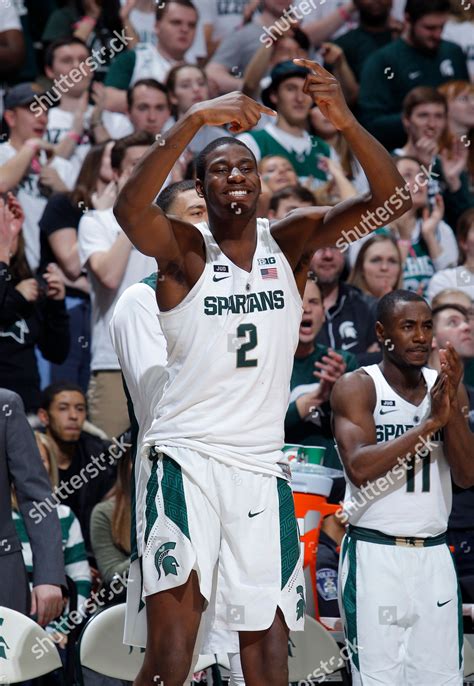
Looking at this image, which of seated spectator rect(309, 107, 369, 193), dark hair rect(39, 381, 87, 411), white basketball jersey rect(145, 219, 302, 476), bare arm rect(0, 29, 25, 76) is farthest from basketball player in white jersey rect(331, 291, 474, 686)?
bare arm rect(0, 29, 25, 76)

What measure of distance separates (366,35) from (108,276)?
4.51 m

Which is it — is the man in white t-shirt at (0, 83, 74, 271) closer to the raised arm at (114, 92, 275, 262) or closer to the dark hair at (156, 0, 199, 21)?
the dark hair at (156, 0, 199, 21)

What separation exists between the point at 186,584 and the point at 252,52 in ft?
23.7

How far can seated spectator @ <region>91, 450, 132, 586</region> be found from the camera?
6113 millimetres

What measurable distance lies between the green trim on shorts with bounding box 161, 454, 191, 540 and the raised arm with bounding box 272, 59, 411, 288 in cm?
78

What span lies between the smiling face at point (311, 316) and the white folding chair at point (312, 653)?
182 centimetres

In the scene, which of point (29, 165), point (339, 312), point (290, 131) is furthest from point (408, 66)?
point (29, 165)

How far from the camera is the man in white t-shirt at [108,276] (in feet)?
23.6

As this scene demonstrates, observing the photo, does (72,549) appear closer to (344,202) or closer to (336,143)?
(344,202)

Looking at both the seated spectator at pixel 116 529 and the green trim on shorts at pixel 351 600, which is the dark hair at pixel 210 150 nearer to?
the green trim on shorts at pixel 351 600

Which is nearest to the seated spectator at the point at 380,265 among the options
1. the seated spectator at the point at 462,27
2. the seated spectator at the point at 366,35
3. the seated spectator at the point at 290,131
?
the seated spectator at the point at 290,131

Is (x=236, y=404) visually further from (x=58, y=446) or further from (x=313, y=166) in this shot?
(x=313, y=166)

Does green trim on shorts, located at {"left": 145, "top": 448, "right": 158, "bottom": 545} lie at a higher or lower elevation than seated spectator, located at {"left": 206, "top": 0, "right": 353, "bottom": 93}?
lower

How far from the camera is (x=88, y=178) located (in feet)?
25.5
